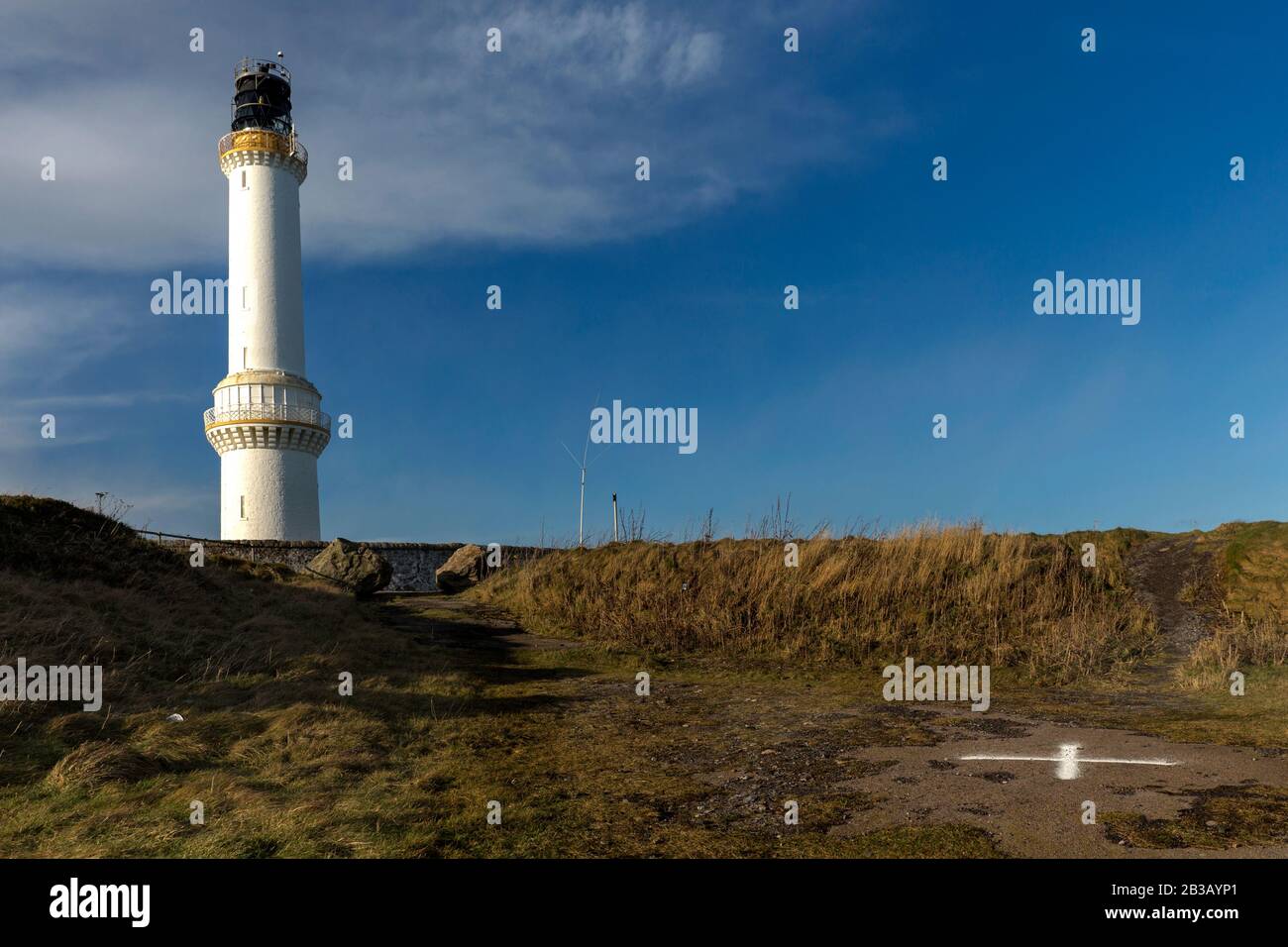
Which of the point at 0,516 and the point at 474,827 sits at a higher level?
the point at 0,516

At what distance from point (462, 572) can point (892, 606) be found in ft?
52.5

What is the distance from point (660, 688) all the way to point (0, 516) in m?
13.4

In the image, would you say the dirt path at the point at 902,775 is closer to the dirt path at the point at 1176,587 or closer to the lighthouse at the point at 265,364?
the dirt path at the point at 1176,587

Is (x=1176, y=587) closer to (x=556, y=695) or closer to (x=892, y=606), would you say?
(x=892, y=606)

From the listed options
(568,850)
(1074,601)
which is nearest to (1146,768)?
(568,850)

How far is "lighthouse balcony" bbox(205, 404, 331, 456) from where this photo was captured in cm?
3253

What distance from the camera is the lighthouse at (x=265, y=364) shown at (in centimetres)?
3278

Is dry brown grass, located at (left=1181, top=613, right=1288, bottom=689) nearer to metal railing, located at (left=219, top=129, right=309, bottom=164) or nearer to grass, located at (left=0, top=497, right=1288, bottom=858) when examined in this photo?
grass, located at (left=0, top=497, right=1288, bottom=858)

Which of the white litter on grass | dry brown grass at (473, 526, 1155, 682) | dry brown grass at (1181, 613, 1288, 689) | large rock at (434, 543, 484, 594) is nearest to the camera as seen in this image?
the white litter on grass

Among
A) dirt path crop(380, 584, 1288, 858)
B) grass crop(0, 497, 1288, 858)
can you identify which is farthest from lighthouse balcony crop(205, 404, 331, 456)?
dirt path crop(380, 584, 1288, 858)

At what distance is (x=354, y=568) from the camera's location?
79.7 ft

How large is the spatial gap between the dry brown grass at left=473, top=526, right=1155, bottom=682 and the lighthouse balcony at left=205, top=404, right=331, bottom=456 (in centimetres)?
1965

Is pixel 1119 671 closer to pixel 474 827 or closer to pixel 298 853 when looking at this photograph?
pixel 474 827
